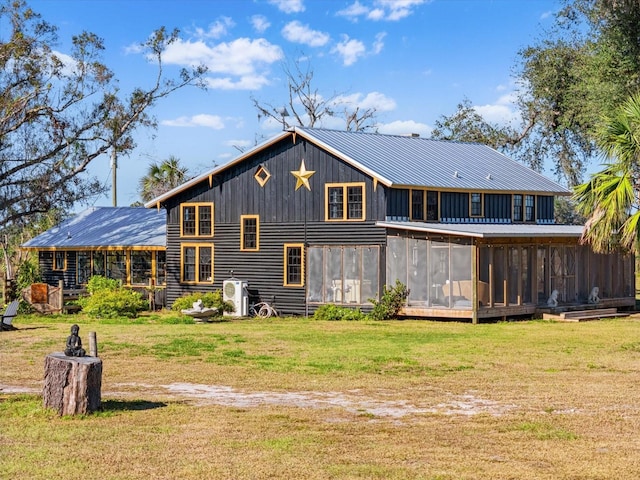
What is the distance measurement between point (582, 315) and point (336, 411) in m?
21.1

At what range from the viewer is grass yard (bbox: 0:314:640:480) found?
35.7 feet

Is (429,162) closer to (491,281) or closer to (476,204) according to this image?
(476,204)

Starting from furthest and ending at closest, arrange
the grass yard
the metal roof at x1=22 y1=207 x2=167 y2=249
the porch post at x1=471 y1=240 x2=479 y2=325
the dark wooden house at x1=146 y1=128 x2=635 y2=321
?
the metal roof at x1=22 y1=207 x2=167 y2=249 < the dark wooden house at x1=146 y1=128 x2=635 y2=321 < the porch post at x1=471 y1=240 x2=479 y2=325 < the grass yard

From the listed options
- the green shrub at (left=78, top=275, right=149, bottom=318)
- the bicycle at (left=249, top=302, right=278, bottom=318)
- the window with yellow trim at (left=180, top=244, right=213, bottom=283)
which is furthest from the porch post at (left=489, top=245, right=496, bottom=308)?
the green shrub at (left=78, top=275, right=149, bottom=318)

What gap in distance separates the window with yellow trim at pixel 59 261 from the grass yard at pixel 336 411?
20.9 metres

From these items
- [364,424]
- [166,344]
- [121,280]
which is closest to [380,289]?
[166,344]

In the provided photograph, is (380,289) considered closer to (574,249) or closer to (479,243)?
(479,243)

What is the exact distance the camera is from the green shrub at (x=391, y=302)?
3272cm

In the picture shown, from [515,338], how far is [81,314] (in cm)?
1812

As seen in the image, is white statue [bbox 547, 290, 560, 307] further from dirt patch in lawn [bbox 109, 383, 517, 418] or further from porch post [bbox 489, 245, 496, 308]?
dirt patch in lawn [bbox 109, 383, 517, 418]

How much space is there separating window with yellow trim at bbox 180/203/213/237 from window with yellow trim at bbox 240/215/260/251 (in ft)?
5.53

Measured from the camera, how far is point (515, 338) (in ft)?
84.7

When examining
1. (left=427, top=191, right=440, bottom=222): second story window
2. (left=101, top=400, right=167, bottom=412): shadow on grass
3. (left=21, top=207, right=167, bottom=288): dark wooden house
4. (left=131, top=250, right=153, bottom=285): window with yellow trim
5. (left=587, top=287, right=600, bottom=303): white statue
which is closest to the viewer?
(left=101, top=400, right=167, bottom=412): shadow on grass

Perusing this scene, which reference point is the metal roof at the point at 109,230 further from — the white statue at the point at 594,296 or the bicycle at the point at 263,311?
the white statue at the point at 594,296
